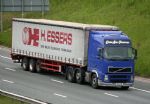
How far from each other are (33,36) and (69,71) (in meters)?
6.29

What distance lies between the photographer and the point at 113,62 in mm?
34656

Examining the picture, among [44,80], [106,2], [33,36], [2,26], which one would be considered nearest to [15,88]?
[44,80]

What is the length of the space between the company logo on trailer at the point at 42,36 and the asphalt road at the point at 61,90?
2.26 m

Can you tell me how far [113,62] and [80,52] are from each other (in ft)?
9.94

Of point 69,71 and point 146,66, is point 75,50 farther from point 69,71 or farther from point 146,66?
point 146,66

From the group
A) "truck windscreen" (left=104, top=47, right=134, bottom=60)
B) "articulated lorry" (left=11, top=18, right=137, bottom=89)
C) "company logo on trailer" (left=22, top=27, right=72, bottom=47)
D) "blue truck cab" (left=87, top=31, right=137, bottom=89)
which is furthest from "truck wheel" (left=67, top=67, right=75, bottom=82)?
"truck windscreen" (left=104, top=47, right=134, bottom=60)

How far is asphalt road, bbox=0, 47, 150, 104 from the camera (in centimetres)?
3020

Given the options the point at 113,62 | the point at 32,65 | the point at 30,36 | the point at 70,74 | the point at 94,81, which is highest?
the point at 30,36

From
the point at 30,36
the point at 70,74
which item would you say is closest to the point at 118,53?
the point at 70,74

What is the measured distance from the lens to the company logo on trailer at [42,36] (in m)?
39.2

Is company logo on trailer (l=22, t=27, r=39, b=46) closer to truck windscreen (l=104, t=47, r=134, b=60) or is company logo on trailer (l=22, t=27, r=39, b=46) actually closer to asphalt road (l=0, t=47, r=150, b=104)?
asphalt road (l=0, t=47, r=150, b=104)

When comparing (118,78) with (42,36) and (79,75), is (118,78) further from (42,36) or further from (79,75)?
(42,36)

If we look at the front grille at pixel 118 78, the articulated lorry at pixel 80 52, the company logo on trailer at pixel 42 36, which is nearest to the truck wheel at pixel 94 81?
the articulated lorry at pixel 80 52

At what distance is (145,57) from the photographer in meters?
45.7
